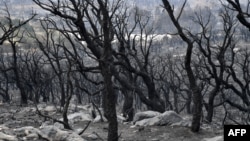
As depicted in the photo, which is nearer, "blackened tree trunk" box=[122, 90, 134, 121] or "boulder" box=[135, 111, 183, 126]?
"boulder" box=[135, 111, 183, 126]

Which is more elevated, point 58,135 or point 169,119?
point 58,135

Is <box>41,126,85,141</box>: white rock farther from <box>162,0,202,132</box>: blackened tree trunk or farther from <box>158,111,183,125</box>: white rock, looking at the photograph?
<box>158,111,183,125</box>: white rock

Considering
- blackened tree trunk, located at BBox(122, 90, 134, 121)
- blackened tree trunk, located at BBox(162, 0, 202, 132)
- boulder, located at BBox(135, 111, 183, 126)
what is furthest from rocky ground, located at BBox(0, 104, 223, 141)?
blackened tree trunk, located at BBox(122, 90, 134, 121)

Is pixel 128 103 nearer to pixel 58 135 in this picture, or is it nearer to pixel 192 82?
pixel 192 82

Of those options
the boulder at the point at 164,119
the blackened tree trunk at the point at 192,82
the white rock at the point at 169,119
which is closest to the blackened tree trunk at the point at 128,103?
the boulder at the point at 164,119

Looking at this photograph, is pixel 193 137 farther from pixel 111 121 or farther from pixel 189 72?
pixel 111 121

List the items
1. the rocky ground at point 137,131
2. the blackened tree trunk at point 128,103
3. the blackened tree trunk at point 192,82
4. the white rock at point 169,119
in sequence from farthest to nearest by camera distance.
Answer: the blackened tree trunk at point 128,103 → the white rock at point 169,119 → the blackened tree trunk at point 192,82 → the rocky ground at point 137,131

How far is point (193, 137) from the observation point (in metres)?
12.9

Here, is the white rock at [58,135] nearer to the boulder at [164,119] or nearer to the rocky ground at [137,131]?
the rocky ground at [137,131]

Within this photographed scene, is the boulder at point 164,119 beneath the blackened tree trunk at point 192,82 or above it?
beneath

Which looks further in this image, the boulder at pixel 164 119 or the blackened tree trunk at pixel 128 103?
the blackened tree trunk at pixel 128 103

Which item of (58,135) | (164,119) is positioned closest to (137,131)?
(164,119)

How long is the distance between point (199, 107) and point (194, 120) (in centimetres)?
56

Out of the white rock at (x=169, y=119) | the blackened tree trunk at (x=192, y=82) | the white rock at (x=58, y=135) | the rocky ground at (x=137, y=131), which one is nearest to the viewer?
the white rock at (x=58, y=135)
